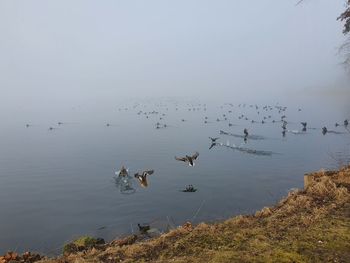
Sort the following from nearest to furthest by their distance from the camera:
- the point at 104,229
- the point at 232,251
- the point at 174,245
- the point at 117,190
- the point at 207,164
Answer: the point at 232,251 < the point at 174,245 < the point at 104,229 < the point at 117,190 < the point at 207,164

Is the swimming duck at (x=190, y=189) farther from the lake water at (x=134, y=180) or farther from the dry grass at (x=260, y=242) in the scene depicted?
the dry grass at (x=260, y=242)

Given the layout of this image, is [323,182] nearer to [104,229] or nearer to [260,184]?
[104,229]

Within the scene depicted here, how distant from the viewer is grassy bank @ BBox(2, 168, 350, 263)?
9.10 meters

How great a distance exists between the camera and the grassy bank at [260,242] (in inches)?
358

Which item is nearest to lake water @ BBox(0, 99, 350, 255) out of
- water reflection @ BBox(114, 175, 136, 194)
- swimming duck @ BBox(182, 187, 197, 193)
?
water reflection @ BBox(114, 175, 136, 194)

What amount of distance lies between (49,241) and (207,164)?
19660 mm

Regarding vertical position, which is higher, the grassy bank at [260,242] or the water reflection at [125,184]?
the grassy bank at [260,242]

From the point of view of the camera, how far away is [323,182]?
14641 mm

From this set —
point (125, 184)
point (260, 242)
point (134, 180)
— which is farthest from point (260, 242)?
point (134, 180)

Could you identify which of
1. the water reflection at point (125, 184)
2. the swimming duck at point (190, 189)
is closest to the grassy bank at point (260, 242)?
the swimming duck at point (190, 189)

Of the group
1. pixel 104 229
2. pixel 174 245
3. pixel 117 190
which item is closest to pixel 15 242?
pixel 104 229

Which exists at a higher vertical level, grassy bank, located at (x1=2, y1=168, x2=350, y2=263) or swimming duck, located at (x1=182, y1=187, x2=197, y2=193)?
grassy bank, located at (x1=2, y1=168, x2=350, y2=263)

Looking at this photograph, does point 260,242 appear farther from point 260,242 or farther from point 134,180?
point 134,180

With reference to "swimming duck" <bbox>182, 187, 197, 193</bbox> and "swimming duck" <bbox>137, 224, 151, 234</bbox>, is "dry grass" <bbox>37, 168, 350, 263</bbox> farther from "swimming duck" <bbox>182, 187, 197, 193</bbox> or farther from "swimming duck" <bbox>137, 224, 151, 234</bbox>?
"swimming duck" <bbox>182, 187, 197, 193</bbox>
